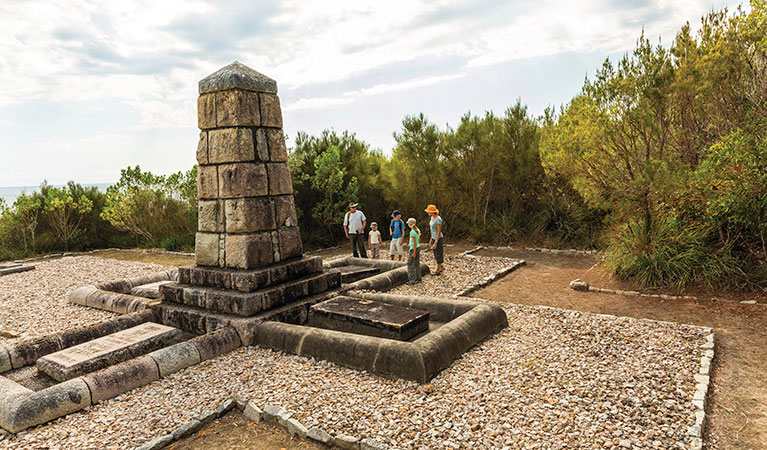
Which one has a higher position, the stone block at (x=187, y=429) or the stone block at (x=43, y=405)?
the stone block at (x=43, y=405)

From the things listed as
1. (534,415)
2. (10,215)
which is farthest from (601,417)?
(10,215)

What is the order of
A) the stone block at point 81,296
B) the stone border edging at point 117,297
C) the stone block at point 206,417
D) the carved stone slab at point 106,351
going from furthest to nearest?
the stone block at point 81,296, the stone border edging at point 117,297, the carved stone slab at point 106,351, the stone block at point 206,417

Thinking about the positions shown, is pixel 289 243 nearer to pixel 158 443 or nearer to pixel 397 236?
pixel 158 443

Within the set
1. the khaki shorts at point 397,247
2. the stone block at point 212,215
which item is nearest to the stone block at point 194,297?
the stone block at point 212,215

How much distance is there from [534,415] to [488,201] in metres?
11.1

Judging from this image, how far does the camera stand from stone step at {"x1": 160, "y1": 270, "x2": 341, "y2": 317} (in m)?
5.73

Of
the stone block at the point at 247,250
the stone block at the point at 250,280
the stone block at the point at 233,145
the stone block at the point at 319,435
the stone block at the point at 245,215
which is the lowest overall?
the stone block at the point at 319,435

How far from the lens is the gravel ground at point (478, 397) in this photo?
3482mm

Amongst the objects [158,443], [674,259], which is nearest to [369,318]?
[158,443]

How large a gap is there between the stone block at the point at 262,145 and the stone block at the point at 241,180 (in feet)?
0.47

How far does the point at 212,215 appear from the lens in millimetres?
6211

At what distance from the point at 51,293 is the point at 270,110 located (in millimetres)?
6989

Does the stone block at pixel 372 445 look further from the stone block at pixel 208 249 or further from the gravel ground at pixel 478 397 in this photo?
the stone block at pixel 208 249

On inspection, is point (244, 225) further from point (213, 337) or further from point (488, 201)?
point (488, 201)
